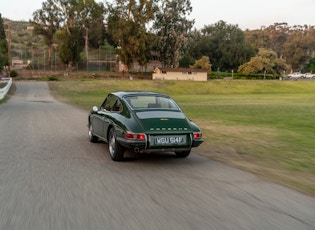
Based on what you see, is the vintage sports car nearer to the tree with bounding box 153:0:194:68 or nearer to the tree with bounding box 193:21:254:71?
the tree with bounding box 153:0:194:68

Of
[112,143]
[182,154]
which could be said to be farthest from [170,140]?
[112,143]

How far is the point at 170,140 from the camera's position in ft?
25.5

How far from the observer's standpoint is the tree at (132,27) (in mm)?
79500

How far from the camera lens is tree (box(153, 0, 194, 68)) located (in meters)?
89.0

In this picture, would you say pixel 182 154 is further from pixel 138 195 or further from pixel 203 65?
pixel 203 65

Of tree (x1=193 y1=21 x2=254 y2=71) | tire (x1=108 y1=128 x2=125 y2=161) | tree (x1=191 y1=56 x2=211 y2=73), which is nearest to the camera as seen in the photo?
tire (x1=108 y1=128 x2=125 y2=161)

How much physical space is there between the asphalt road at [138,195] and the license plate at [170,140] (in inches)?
19.7

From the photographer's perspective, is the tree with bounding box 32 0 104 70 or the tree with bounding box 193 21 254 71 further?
the tree with bounding box 193 21 254 71

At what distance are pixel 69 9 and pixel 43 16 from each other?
9950 mm

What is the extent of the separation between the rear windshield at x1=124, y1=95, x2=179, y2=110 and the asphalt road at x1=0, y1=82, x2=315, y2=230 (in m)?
1.14

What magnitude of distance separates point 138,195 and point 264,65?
96.4 m

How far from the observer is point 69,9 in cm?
8825

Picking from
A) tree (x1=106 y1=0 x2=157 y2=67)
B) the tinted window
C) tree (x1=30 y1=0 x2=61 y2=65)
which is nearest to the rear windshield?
the tinted window

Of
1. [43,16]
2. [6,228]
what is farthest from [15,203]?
[43,16]
